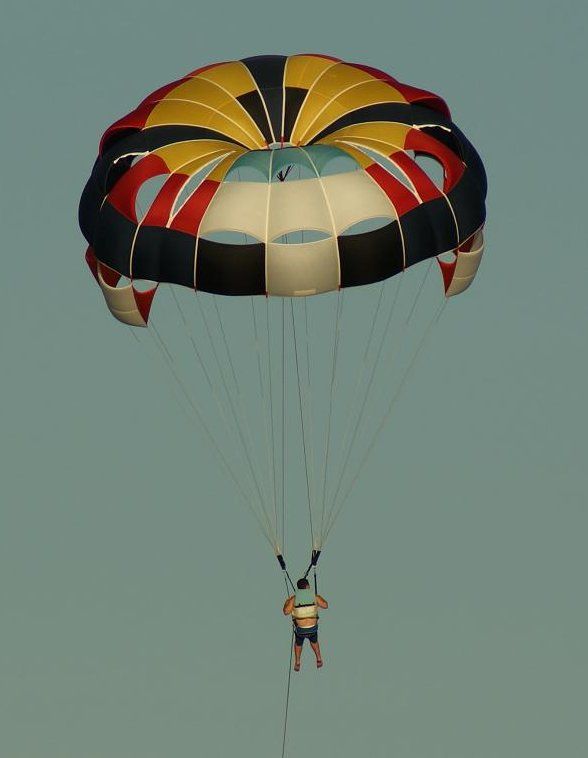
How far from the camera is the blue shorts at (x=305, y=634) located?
157 feet

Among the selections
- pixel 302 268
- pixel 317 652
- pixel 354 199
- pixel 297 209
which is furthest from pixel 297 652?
pixel 354 199

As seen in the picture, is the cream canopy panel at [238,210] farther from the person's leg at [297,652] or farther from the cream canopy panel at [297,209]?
the person's leg at [297,652]

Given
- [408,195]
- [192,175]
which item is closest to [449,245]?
[408,195]

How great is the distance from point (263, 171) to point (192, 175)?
1302mm

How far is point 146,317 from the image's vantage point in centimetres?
4953

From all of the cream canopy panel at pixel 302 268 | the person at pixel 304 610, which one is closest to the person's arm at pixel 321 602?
the person at pixel 304 610

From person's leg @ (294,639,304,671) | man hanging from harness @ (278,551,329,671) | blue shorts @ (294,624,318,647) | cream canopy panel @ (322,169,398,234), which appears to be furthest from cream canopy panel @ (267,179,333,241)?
person's leg @ (294,639,304,671)

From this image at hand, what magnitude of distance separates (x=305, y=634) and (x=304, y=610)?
0.40 metres

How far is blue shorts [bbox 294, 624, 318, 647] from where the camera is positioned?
4775cm

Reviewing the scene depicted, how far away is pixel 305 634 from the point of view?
4775cm

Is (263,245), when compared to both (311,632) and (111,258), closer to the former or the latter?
(111,258)

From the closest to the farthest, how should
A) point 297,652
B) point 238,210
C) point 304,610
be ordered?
1. point 238,210
2. point 304,610
3. point 297,652

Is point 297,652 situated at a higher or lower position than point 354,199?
lower

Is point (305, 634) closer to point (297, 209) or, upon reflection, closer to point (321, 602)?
point (321, 602)
